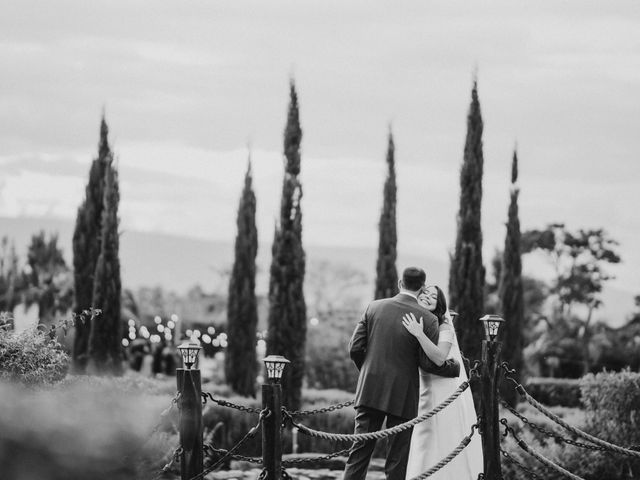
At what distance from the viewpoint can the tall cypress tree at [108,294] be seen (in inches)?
731

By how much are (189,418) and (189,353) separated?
0.45m

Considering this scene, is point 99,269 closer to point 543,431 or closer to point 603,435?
point 603,435

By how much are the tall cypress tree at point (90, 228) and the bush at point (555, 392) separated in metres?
9.18

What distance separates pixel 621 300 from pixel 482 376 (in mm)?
47945

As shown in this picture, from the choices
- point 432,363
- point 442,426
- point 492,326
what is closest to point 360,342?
point 432,363

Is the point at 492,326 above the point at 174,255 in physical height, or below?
below

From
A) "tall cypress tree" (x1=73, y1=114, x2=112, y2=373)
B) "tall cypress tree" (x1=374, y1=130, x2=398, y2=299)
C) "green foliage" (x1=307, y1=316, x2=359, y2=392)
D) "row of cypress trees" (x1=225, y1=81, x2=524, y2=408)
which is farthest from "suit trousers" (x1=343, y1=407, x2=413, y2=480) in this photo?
"green foliage" (x1=307, y1=316, x2=359, y2=392)

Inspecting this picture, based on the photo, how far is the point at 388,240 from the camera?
20.4 metres

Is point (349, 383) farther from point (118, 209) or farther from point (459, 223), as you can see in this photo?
point (118, 209)

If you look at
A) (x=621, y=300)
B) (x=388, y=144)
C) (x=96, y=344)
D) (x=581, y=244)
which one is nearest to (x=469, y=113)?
(x=388, y=144)

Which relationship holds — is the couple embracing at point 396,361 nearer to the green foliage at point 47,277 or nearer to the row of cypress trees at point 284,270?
the row of cypress trees at point 284,270

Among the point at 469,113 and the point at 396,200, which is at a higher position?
the point at 469,113

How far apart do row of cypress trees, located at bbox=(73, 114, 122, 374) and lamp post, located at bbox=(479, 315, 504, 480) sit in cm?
1224

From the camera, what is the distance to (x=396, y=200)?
816 inches
